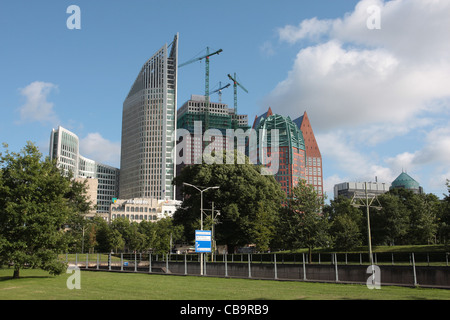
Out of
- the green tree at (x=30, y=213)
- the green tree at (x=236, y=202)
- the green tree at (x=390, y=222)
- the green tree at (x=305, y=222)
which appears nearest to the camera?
the green tree at (x=30, y=213)

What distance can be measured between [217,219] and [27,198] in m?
37.0

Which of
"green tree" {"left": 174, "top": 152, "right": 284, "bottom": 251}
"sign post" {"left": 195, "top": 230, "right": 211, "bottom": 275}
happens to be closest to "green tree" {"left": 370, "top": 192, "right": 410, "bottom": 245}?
"green tree" {"left": 174, "top": 152, "right": 284, "bottom": 251}

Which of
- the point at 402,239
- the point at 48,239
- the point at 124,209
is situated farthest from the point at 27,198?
the point at 124,209

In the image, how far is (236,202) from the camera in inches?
2532

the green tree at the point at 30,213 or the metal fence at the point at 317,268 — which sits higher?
the green tree at the point at 30,213

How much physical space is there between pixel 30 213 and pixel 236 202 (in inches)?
1516

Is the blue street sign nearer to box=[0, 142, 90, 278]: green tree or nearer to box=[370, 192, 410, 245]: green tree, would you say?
box=[0, 142, 90, 278]: green tree

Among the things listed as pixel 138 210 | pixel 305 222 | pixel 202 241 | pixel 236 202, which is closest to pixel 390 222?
pixel 236 202

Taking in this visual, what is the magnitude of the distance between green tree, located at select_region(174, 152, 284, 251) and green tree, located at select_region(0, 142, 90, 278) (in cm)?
3130

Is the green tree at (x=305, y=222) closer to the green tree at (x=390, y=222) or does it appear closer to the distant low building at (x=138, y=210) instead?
the green tree at (x=390, y=222)

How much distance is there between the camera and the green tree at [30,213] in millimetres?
28922

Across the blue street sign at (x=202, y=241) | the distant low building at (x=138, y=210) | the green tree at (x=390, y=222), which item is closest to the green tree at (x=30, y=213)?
the blue street sign at (x=202, y=241)

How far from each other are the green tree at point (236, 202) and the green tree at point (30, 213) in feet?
103

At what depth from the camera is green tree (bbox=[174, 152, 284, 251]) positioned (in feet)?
203
